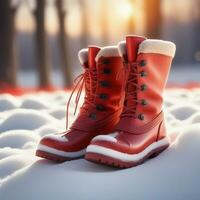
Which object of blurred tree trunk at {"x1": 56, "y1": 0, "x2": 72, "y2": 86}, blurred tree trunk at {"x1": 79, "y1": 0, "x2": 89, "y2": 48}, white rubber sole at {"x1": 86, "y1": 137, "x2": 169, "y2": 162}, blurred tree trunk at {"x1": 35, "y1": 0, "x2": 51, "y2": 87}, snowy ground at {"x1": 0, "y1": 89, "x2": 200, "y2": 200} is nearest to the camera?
snowy ground at {"x1": 0, "y1": 89, "x2": 200, "y2": 200}

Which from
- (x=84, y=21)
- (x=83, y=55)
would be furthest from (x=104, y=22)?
(x=83, y=55)

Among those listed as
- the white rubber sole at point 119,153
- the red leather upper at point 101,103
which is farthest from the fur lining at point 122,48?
the white rubber sole at point 119,153

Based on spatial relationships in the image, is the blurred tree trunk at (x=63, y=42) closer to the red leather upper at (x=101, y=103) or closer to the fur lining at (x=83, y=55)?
the fur lining at (x=83, y=55)

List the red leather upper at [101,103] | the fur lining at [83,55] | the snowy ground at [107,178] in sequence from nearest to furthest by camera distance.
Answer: the snowy ground at [107,178] → the red leather upper at [101,103] → the fur lining at [83,55]

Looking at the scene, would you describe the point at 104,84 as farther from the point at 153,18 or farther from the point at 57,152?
the point at 153,18

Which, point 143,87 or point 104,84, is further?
point 104,84

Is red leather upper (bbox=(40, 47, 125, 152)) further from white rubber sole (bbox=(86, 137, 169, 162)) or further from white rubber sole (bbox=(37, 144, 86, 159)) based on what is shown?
white rubber sole (bbox=(86, 137, 169, 162))

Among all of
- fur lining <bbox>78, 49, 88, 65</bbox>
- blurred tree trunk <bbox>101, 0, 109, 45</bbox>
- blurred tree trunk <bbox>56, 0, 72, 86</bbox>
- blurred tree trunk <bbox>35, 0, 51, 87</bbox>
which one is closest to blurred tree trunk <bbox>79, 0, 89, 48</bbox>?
blurred tree trunk <bbox>101, 0, 109, 45</bbox>
